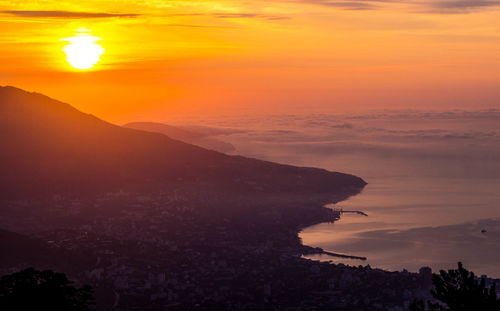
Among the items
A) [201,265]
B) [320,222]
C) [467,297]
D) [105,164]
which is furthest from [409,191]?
[467,297]

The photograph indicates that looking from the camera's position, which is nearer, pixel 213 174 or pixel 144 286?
pixel 144 286

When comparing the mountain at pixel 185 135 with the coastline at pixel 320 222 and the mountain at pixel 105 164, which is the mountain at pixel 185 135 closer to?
the mountain at pixel 105 164

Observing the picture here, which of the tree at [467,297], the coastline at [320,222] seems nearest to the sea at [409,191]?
the coastline at [320,222]

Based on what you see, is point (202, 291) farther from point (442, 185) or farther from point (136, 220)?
point (442, 185)

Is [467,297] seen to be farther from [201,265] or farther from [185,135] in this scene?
[185,135]

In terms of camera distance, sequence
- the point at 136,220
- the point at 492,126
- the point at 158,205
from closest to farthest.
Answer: the point at 136,220, the point at 158,205, the point at 492,126

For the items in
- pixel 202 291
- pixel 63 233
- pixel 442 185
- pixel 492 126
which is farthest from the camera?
pixel 492 126

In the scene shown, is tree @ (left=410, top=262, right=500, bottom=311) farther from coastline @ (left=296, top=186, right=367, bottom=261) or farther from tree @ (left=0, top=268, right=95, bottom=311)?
coastline @ (left=296, top=186, right=367, bottom=261)

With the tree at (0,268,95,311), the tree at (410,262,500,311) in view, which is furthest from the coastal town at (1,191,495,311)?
the tree at (0,268,95,311)

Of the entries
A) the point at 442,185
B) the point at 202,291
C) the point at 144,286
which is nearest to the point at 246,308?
the point at 202,291
